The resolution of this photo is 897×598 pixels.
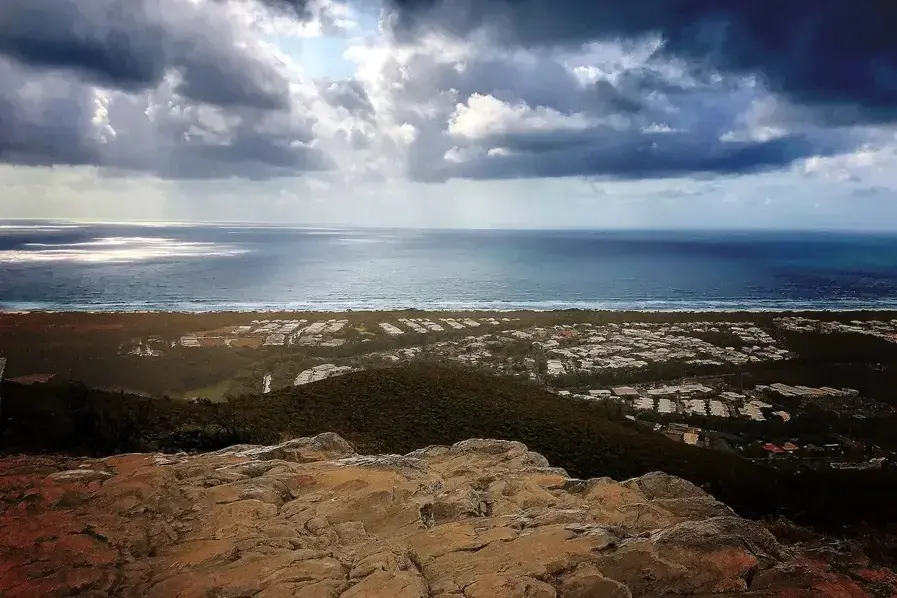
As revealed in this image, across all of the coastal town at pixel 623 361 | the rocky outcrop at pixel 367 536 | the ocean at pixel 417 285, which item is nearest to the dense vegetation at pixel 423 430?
the coastal town at pixel 623 361

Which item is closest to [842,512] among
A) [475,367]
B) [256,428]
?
[256,428]

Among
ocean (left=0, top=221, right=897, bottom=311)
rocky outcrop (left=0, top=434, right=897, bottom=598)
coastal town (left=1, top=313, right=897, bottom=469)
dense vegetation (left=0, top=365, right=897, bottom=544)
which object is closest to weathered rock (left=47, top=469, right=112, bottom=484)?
rocky outcrop (left=0, top=434, right=897, bottom=598)

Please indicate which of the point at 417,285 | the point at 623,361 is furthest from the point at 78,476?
the point at 417,285

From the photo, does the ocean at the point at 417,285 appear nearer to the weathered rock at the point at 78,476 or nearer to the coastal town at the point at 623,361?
the coastal town at the point at 623,361

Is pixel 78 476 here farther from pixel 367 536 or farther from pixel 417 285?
pixel 417 285

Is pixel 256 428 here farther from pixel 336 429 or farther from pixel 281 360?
pixel 281 360

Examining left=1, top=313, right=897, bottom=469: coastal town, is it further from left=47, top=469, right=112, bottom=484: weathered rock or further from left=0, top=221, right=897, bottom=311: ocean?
left=0, top=221, right=897, bottom=311: ocean
